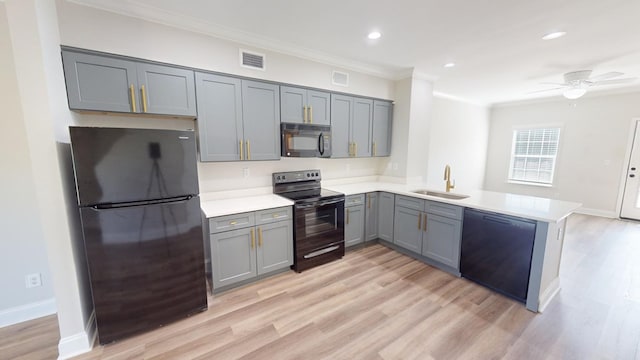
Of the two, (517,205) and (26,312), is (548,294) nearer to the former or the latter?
(517,205)

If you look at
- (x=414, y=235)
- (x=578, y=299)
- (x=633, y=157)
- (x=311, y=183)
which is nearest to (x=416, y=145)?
(x=414, y=235)

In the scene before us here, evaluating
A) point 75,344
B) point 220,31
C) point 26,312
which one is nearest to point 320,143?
point 220,31

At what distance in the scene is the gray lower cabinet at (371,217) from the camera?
3709mm

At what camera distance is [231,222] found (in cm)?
252

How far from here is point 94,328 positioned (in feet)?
6.79

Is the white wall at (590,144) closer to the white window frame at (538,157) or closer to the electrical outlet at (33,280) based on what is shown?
the white window frame at (538,157)

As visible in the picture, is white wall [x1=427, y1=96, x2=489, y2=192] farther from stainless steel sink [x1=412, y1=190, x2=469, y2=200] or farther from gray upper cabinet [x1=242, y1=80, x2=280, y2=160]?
gray upper cabinet [x1=242, y1=80, x2=280, y2=160]

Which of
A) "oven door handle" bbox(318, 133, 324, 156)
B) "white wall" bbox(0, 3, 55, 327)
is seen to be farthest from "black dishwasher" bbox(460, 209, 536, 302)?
"white wall" bbox(0, 3, 55, 327)

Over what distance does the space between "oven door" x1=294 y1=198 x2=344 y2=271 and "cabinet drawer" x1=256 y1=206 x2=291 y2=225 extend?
0.12 m

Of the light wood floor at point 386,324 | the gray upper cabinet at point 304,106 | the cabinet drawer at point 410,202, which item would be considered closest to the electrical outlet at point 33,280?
the light wood floor at point 386,324

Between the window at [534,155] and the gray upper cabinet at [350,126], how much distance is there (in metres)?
5.38

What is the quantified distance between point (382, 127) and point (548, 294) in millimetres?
2961

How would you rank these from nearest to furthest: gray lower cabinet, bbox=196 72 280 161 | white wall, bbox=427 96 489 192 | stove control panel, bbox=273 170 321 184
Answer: gray lower cabinet, bbox=196 72 280 161 < stove control panel, bbox=273 170 321 184 < white wall, bbox=427 96 489 192

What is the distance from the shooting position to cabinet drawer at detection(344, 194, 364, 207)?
346 centimetres
